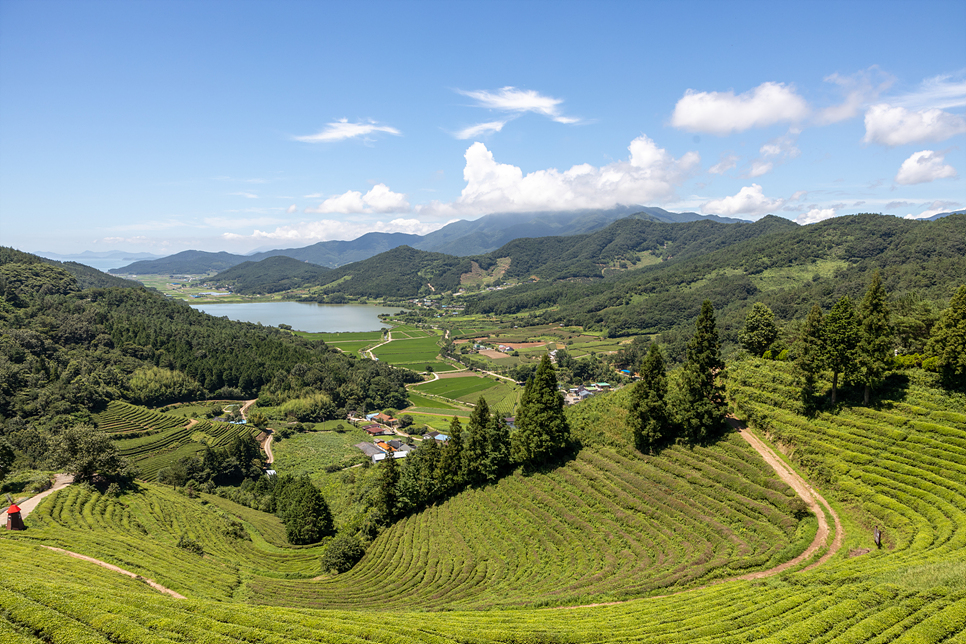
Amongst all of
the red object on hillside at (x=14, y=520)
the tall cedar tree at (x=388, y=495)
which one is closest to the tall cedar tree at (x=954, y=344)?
the tall cedar tree at (x=388, y=495)

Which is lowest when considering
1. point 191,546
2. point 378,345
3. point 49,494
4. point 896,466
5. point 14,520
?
point 191,546

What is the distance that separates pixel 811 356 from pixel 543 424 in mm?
19783

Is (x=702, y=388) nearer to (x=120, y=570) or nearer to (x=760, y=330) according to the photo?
(x=760, y=330)

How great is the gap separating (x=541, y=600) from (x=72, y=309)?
466ft

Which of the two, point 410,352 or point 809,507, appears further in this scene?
point 410,352

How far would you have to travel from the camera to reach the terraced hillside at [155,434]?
215ft

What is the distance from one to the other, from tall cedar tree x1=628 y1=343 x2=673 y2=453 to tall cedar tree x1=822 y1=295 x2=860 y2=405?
10509 mm

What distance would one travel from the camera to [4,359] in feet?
253

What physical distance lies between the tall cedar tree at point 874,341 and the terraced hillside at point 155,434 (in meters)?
79.5

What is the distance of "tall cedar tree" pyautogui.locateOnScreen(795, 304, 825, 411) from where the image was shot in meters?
30.3

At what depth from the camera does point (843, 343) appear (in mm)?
29125

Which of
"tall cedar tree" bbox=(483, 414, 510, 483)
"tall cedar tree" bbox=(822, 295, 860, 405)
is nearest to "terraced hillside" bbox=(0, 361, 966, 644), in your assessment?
"tall cedar tree" bbox=(822, 295, 860, 405)

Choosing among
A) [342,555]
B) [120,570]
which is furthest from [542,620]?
[342,555]

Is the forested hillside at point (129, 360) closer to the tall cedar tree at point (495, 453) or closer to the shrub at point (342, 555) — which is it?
the shrub at point (342, 555)
